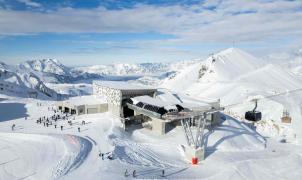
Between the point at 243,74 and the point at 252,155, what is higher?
the point at 243,74

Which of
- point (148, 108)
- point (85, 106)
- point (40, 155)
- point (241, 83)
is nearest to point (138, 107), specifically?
point (148, 108)

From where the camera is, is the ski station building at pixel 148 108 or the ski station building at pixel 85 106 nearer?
the ski station building at pixel 148 108

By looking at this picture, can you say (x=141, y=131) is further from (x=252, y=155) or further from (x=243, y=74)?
(x=243, y=74)

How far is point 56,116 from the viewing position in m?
60.0

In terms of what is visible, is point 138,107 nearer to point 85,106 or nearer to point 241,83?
point 85,106

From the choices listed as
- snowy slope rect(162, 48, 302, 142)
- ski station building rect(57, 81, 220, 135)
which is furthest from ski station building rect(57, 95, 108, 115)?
snowy slope rect(162, 48, 302, 142)

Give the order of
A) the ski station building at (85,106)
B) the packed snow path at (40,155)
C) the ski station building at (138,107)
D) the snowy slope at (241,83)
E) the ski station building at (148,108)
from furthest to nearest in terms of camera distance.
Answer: the snowy slope at (241,83) → the ski station building at (85,106) → the ski station building at (138,107) → the ski station building at (148,108) → the packed snow path at (40,155)

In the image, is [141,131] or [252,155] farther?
[141,131]

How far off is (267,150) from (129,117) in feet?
86.6

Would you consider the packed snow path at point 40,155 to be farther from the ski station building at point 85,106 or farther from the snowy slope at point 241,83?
the snowy slope at point 241,83

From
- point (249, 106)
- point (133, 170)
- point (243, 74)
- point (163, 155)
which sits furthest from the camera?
point (243, 74)

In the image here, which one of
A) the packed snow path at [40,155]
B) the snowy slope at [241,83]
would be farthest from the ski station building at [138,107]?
the snowy slope at [241,83]

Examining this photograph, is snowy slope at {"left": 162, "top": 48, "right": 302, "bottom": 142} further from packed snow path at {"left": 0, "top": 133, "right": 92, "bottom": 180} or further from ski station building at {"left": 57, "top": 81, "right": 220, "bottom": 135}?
packed snow path at {"left": 0, "top": 133, "right": 92, "bottom": 180}

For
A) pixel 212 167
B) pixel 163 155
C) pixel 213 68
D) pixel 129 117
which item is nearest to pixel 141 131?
pixel 129 117
